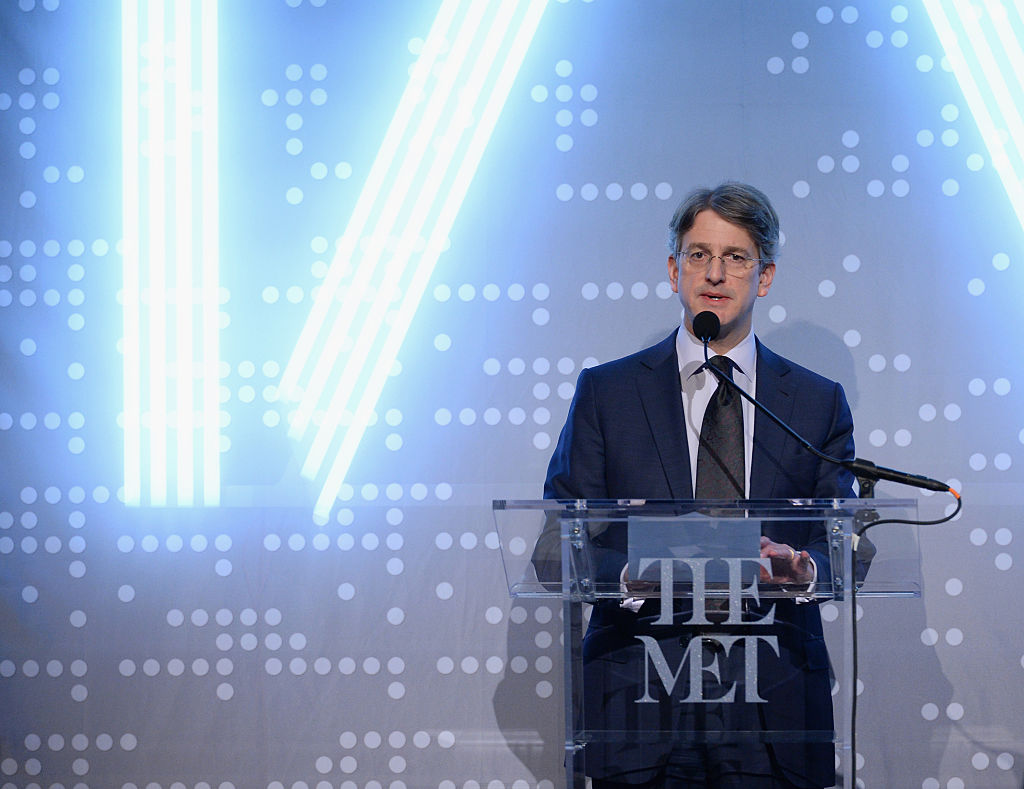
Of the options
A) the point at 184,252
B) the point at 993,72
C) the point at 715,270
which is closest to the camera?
the point at 715,270

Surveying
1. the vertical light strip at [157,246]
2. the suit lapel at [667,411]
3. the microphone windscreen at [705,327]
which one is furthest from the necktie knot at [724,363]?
the vertical light strip at [157,246]

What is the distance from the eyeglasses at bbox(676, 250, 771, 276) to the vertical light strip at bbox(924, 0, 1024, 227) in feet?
4.46

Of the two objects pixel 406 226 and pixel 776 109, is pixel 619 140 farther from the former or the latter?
pixel 406 226

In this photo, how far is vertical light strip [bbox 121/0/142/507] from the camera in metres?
3.43

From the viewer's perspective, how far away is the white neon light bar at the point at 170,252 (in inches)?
134

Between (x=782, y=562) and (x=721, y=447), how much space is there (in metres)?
0.57

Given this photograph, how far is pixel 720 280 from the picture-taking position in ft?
7.98

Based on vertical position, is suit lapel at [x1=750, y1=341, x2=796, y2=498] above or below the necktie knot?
below

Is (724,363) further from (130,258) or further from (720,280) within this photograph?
(130,258)

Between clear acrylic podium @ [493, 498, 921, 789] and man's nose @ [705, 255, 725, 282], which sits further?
man's nose @ [705, 255, 725, 282]

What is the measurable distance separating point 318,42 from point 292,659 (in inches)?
77.4

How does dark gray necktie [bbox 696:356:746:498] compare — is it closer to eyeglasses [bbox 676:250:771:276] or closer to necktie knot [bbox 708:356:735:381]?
necktie knot [bbox 708:356:735:381]

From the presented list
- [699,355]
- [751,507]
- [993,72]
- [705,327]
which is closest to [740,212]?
[699,355]

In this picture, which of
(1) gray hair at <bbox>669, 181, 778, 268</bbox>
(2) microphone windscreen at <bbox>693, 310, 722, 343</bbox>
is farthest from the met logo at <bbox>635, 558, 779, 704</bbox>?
(1) gray hair at <bbox>669, 181, 778, 268</bbox>
